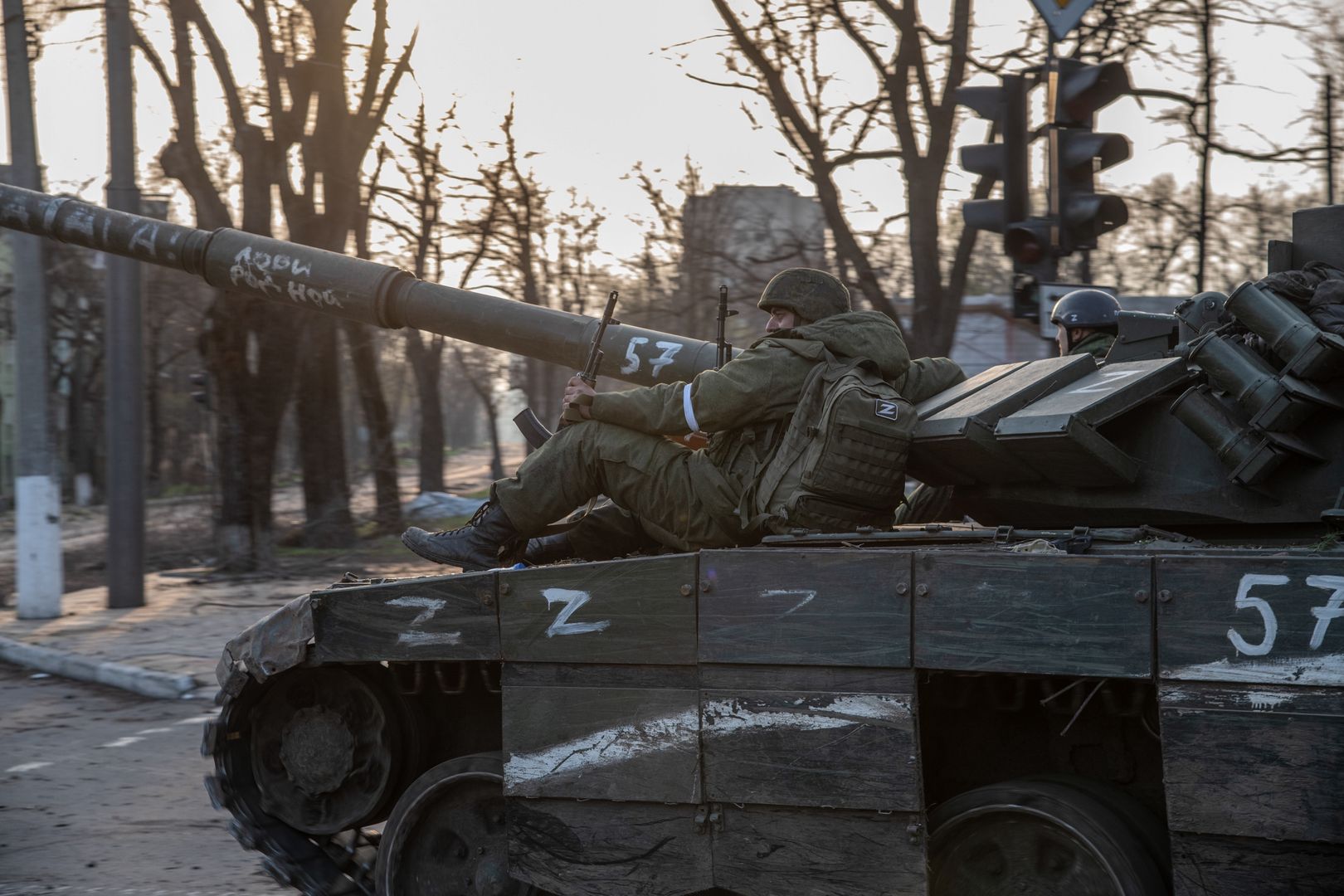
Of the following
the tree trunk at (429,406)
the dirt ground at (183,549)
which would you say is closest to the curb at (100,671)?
the dirt ground at (183,549)

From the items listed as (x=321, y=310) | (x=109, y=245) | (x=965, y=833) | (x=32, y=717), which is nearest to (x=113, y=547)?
(x=32, y=717)

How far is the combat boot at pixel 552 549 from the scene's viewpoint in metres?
5.30

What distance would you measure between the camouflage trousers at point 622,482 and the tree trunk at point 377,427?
14.5 m

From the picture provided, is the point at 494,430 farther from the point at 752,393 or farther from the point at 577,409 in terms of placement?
the point at 752,393

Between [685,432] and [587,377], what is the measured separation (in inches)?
18.7

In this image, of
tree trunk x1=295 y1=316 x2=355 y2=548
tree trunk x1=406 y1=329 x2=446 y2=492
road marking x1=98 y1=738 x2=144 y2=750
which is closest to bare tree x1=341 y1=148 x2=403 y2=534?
tree trunk x1=295 y1=316 x2=355 y2=548

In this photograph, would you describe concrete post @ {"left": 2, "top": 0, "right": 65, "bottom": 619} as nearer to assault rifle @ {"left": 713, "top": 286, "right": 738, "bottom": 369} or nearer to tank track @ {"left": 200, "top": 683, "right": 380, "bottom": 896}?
tank track @ {"left": 200, "top": 683, "right": 380, "bottom": 896}

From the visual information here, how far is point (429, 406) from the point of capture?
24844mm

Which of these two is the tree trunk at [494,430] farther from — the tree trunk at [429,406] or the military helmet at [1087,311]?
the military helmet at [1087,311]

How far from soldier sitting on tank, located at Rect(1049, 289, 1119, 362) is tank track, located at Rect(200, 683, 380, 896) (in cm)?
333

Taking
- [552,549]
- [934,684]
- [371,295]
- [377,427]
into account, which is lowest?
[934,684]

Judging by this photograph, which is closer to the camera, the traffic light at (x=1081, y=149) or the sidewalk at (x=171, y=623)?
the traffic light at (x=1081, y=149)

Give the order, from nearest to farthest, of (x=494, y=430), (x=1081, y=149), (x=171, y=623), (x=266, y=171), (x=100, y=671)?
(x=1081, y=149) → (x=100, y=671) → (x=171, y=623) → (x=266, y=171) → (x=494, y=430)

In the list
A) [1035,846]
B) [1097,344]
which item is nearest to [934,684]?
[1035,846]
